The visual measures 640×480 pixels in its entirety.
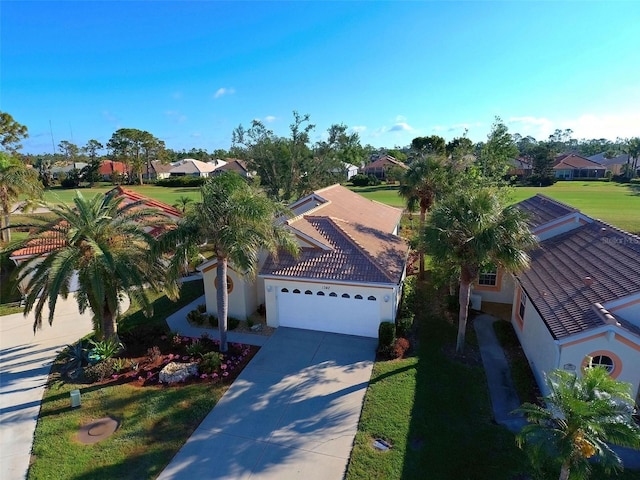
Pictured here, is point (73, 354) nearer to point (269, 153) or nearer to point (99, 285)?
point (99, 285)

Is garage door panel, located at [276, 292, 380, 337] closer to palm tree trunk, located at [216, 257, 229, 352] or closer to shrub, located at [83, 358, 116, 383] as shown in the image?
palm tree trunk, located at [216, 257, 229, 352]

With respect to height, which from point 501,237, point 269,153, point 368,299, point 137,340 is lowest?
point 137,340

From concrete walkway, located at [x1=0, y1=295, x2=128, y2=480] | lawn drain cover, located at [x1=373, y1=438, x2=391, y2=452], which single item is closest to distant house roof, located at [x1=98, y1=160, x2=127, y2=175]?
concrete walkway, located at [x1=0, y1=295, x2=128, y2=480]

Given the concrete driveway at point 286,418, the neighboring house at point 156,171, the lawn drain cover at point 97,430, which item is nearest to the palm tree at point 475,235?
the concrete driveway at point 286,418

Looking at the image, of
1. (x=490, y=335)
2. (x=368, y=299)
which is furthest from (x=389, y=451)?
(x=490, y=335)

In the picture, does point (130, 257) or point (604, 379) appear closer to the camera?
point (604, 379)

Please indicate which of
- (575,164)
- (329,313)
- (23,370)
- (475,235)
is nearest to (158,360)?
(23,370)

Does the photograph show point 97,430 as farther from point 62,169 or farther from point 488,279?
Answer: point 62,169
